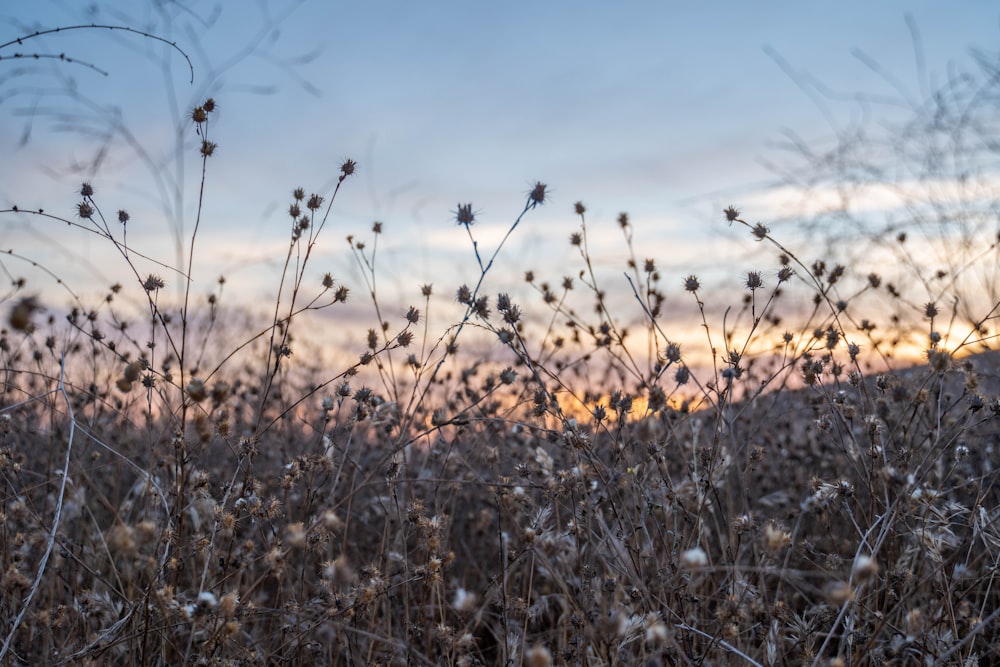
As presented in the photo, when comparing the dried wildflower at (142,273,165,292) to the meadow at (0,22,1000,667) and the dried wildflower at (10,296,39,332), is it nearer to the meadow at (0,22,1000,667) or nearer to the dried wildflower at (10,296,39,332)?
the meadow at (0,22,1000,667)

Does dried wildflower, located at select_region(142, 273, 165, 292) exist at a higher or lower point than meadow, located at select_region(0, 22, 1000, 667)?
higher

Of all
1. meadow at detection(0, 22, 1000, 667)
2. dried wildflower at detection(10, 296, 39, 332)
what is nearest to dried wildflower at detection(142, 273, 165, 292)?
meadow at detection(0, 22, 1000, 667)

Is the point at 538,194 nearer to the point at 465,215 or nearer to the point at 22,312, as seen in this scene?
the point at 465,215

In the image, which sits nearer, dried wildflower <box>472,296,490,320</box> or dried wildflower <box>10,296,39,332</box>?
dried wildflower <box>10,296,39,332</box>

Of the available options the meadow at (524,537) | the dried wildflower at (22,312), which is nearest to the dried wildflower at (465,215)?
the meadow at (524,537)

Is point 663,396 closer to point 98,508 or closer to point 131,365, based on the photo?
point 131,365

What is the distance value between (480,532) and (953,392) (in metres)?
3.03

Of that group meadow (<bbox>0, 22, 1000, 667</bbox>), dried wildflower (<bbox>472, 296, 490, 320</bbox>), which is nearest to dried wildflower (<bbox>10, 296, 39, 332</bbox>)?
meadow (<bbox>0, 22, 1000, 667</bbox>)

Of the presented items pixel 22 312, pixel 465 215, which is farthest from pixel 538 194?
pixel 22 312

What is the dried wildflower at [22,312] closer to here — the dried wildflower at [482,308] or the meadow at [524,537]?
the meadow at [524,537]

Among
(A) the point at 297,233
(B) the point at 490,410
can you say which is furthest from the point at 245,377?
(A) the point at 297,233

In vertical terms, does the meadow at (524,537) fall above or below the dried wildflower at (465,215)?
below

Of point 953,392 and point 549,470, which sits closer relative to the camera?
point 549,470

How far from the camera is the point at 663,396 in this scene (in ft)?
6.30
